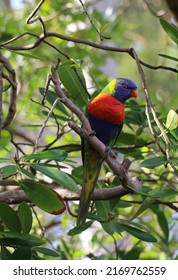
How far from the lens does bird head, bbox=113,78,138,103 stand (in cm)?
218

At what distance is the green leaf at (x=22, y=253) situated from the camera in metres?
1.47

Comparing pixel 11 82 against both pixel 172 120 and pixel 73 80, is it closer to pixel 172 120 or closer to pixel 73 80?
pixel 73 80

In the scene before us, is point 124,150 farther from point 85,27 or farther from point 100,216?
point 85,27

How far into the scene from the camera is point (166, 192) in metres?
1.54

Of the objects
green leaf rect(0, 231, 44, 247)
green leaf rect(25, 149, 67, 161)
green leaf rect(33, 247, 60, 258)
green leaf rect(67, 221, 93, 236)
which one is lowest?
green leaf rect(33, 247, 60, 258)

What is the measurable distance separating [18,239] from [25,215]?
0.10 m

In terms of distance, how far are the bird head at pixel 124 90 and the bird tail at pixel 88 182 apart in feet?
1.14

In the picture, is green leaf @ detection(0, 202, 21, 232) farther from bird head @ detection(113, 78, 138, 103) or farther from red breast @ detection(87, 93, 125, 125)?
bird head @ detection(113, 78, 138, 103)

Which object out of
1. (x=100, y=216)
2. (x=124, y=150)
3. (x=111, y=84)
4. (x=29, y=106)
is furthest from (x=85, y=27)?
(x=100, y=216)

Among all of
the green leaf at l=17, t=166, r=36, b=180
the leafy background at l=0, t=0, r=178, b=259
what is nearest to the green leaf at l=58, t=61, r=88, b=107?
the leafy background at l=0, t=0, r=178, b=259

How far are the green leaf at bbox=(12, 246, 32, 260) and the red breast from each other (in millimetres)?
689

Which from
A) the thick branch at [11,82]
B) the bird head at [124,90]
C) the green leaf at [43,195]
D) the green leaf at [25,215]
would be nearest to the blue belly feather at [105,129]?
the bird head at [124,90]

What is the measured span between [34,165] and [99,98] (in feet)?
2.35

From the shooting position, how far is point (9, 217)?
1.53 meters
